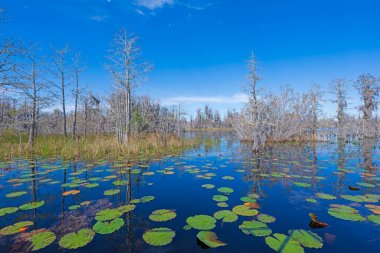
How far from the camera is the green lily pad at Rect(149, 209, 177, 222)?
132 inches

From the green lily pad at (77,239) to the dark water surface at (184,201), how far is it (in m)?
0.06

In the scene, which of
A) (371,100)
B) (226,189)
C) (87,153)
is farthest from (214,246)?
(371,100)

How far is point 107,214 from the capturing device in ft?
11.4

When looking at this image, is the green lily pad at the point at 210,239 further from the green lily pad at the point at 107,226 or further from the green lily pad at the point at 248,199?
the green lily pad at the point at 248,199

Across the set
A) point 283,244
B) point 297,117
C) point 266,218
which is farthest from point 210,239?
point 297,117

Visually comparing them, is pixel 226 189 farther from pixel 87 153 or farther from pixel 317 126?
pixel 317 126

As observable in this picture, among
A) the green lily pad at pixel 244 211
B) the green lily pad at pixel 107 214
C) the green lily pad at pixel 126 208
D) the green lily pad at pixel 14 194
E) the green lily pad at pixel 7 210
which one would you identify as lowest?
the green lily pad at pixel 244 211

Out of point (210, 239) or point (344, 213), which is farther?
point (344, 213)

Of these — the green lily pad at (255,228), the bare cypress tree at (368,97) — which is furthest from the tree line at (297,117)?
the green lily pad at (255,228)

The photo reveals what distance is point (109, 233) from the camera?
2912mm

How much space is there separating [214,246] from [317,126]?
25565mm

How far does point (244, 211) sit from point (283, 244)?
1.07 metres

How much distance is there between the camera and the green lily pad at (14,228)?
2890mm

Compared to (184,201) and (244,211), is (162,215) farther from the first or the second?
(244,211)
